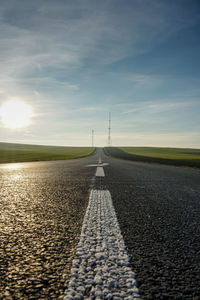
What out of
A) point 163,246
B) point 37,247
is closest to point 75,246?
point 37,247

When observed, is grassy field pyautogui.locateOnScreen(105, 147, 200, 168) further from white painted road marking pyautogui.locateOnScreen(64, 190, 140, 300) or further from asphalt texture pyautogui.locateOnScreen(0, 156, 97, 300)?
white painted road marking pyautogui.locateOnScreen(64, 190, 140, 300)

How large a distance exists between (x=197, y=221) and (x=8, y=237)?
8.56ft

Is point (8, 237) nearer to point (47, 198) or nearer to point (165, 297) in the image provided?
point (165, 297)

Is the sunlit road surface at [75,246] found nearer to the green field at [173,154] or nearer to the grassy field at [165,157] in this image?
the grassy field at [165,157]

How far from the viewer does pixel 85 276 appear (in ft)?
4.59

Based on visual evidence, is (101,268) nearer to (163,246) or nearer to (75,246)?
(75,246)

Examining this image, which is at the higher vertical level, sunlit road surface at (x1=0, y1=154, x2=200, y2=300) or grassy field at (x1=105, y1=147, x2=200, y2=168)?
sunlit road surface at (x1=0, y1=154, x2=200, y2=300)

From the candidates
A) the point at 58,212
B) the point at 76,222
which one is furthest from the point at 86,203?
the point at 76,222

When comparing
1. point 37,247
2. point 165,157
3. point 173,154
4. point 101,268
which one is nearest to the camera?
point 101,268

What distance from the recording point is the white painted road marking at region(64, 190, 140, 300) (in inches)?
48.3

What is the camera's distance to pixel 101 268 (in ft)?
4.95

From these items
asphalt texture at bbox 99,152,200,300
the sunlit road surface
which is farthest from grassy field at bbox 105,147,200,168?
the sunlit road surface

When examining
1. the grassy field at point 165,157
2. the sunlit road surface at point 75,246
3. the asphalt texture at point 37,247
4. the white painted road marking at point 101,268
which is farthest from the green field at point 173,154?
the white painted road marking at point 101,268

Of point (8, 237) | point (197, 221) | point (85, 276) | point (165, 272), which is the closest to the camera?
point (85, 276)
